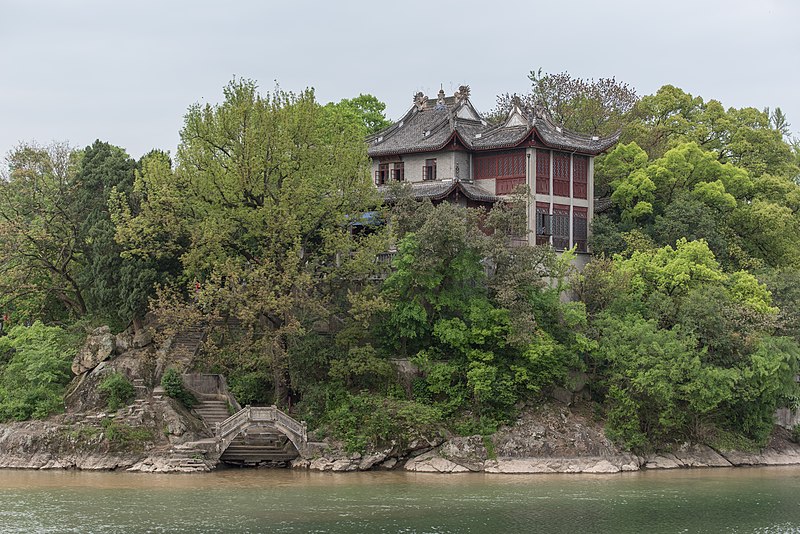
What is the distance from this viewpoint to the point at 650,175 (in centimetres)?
5875

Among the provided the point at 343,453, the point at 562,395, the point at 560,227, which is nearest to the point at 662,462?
the point at 562,395

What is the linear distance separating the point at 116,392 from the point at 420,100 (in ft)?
73.4

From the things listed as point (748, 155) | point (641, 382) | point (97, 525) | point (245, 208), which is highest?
point (748, 155)

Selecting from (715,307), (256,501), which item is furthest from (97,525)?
(715,307)

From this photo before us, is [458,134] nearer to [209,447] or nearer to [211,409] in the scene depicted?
[211,409]

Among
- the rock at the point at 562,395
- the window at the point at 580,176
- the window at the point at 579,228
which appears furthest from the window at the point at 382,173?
the rock at the point at 562,395

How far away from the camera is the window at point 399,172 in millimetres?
58906

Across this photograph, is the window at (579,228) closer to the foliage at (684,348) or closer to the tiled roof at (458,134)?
the tiled roof at (458,134)

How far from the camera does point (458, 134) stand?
5684cm

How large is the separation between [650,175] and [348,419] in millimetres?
20735

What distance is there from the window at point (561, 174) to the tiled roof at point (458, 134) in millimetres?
649

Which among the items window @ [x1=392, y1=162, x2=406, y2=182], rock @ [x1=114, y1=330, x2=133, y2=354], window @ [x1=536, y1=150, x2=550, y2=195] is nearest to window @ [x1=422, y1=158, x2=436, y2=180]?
window @ [x1=392, y1=162, x2=406, y2=182]

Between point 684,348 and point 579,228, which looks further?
point 579,228

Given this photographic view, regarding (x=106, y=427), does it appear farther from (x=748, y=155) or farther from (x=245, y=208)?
(x=748, y=155)
